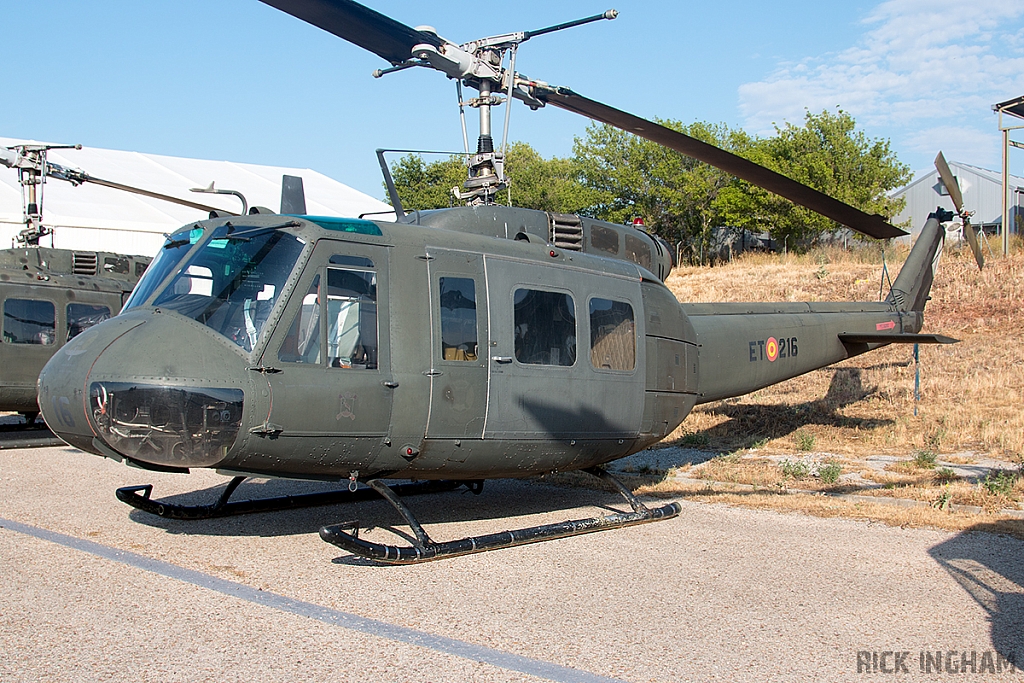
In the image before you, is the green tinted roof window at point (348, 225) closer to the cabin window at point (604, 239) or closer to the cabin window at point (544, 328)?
the cabin window at point (544, 328)

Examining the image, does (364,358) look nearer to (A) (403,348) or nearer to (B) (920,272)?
(A) (403,348)

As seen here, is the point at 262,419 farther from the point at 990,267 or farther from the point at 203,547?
the point at 990,267

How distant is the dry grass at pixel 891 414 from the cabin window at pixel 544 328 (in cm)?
262

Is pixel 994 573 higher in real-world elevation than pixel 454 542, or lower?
lower

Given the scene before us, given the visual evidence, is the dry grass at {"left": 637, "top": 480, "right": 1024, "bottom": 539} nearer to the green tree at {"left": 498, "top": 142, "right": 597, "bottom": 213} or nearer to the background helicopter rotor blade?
the background helicopter rotor blade

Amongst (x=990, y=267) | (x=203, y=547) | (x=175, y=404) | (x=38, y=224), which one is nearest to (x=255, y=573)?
(x=203, y=547)

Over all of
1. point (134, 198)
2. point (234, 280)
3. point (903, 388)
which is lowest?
point (903, 388)

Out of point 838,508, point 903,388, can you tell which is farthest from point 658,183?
point 838,508

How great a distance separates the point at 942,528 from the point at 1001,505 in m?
0.87

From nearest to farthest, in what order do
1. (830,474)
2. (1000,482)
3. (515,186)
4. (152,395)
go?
(152,395)
(1000,482)
(830,474)
(515,186)

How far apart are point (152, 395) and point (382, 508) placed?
289 cm

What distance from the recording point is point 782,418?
43.0ft

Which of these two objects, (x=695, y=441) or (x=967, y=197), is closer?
(x=695, y=441)

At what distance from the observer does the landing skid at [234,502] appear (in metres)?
6.67
